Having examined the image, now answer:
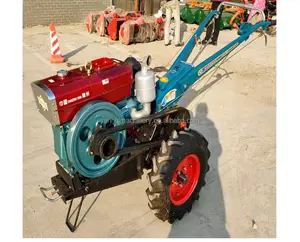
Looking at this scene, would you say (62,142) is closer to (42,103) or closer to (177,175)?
(42,103)

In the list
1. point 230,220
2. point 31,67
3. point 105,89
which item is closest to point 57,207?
point 105,89

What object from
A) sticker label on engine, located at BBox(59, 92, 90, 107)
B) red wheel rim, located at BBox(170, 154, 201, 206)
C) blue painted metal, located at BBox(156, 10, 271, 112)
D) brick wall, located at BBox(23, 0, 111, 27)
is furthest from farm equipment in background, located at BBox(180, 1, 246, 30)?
sticker label on engine, located at BBox(59, 92, 90, 107)

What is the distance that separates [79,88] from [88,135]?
1.31ft

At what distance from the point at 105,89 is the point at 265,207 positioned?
2.11 metres

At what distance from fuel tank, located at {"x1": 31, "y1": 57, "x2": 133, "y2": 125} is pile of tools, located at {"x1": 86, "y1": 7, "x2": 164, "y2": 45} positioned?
619 cm

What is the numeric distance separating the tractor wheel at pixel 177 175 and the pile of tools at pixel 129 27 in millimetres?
6251

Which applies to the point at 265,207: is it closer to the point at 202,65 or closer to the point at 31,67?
the point at 202,65

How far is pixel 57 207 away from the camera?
10.3 ft

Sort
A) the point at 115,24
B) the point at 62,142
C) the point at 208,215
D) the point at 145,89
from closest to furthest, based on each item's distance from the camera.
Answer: the point at 62,142
the point at 145,89
the point at 208,215
the point at 115,24

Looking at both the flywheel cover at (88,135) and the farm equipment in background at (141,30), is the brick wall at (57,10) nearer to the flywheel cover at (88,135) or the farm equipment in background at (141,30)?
the farm equipment in background at (141,30)

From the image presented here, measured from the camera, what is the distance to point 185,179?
2.81 meters

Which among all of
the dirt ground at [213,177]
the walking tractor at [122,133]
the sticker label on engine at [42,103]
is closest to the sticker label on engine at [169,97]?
the walking tractor at [122,133]

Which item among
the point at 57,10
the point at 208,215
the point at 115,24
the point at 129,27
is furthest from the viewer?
the point at 57,10

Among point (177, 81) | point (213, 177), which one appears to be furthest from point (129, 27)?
point (213, 177)
